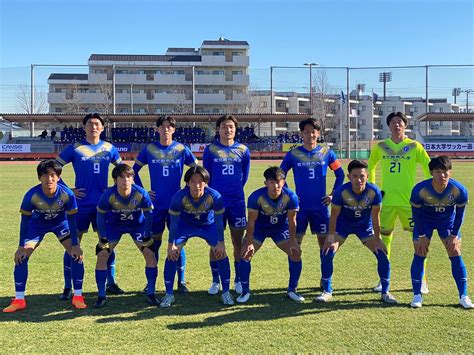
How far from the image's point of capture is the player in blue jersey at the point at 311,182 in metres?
5.99

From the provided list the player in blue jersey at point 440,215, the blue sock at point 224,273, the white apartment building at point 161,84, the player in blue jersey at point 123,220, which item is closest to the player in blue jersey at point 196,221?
the blue sock at point 224,273

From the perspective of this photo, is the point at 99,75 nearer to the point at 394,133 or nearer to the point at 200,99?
the point at 200,99

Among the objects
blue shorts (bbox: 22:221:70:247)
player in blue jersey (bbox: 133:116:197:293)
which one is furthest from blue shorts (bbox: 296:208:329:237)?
blue shorts (bbox: 22:221:70:247)

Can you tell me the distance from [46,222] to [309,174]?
128 inches

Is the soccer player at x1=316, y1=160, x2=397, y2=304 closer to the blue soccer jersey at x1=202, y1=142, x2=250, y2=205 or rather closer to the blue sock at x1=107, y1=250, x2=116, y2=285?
the blue soccer jersey at x1=202, y1=142, x2=250, y2=205

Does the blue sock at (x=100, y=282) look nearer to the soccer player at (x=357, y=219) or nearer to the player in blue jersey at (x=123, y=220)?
the player in blue jersey at (x=123, y=220)

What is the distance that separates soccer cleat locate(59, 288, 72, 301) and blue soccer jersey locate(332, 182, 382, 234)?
339cm

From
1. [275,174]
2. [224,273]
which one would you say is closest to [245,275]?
[224,273]

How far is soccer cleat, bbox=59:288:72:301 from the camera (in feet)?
18.8

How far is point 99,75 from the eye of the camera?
65.1 m

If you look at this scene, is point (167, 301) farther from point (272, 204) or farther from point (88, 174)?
point (88, 174)

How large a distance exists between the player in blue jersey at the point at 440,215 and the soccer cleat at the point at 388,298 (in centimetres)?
22

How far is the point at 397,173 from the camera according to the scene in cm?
628

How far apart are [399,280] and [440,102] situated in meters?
97.3
